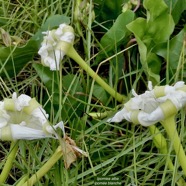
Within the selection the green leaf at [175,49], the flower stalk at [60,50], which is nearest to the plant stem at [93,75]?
the flower stalk at [60,50]

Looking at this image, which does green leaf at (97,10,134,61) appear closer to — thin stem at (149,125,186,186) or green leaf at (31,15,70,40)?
green leaf at (31,15,70,40)

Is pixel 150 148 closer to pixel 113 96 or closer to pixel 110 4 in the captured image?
pixel 113 96

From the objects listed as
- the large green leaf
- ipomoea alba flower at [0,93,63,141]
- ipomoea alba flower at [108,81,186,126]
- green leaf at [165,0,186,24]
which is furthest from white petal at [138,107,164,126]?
green leaf at [165,0,186,24]

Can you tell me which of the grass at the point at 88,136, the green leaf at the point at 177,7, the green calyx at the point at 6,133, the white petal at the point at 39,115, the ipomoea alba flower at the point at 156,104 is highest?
the green leaf at the point at 177,7

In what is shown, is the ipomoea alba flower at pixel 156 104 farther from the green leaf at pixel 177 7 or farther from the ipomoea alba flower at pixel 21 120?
the green leaf at pixel 177 7

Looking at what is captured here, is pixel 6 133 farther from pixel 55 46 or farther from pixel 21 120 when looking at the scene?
pixel 55 46

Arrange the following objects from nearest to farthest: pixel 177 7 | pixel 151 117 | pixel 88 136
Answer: pixel 151 117
pixel 88 136
pixel 177 7

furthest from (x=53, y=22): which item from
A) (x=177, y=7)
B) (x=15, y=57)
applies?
(x=177, y=7)
